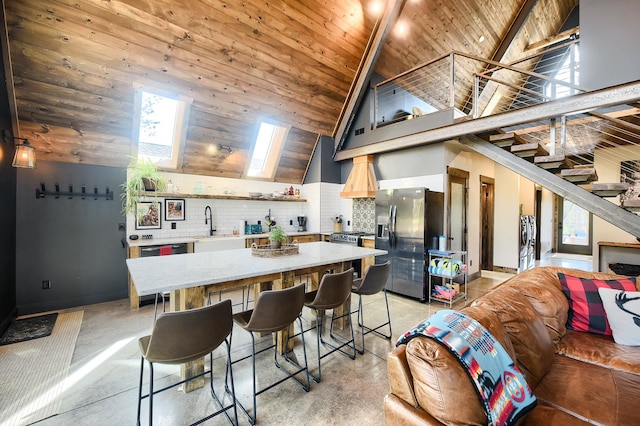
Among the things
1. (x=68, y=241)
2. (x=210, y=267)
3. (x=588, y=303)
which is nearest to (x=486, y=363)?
(x=588, y=303)

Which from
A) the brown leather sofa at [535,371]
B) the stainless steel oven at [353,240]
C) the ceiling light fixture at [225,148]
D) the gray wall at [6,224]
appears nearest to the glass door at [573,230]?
the stainless steel oven at [353,240]

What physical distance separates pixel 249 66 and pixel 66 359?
4391mm

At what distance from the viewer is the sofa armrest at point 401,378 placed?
1.25 metres

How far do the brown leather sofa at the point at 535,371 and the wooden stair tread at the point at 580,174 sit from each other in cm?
183

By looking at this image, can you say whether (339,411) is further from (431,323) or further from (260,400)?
(431,323)

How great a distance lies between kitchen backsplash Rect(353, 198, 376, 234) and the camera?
5.98m

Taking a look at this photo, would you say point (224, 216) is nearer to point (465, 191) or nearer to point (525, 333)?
point (465, 191)

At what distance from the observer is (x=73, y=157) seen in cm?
407

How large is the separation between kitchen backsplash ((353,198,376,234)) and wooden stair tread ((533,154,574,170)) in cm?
289

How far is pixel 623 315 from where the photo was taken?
6.55ft

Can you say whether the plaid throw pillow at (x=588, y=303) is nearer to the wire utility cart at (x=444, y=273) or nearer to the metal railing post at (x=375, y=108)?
the wire utility cart at (x=444, y=273)

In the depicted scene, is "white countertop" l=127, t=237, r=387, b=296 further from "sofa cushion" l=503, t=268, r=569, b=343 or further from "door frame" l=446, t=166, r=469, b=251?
"door frame" l=446, t=166, r=469, b=251

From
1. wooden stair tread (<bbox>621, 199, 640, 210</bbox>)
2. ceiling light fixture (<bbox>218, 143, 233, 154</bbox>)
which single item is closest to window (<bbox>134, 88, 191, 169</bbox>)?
ceiling light fixture (<bbox>218, 143, 233, 154</bbox>)

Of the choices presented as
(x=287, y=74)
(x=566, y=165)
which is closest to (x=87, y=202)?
(x=287, y=74)
